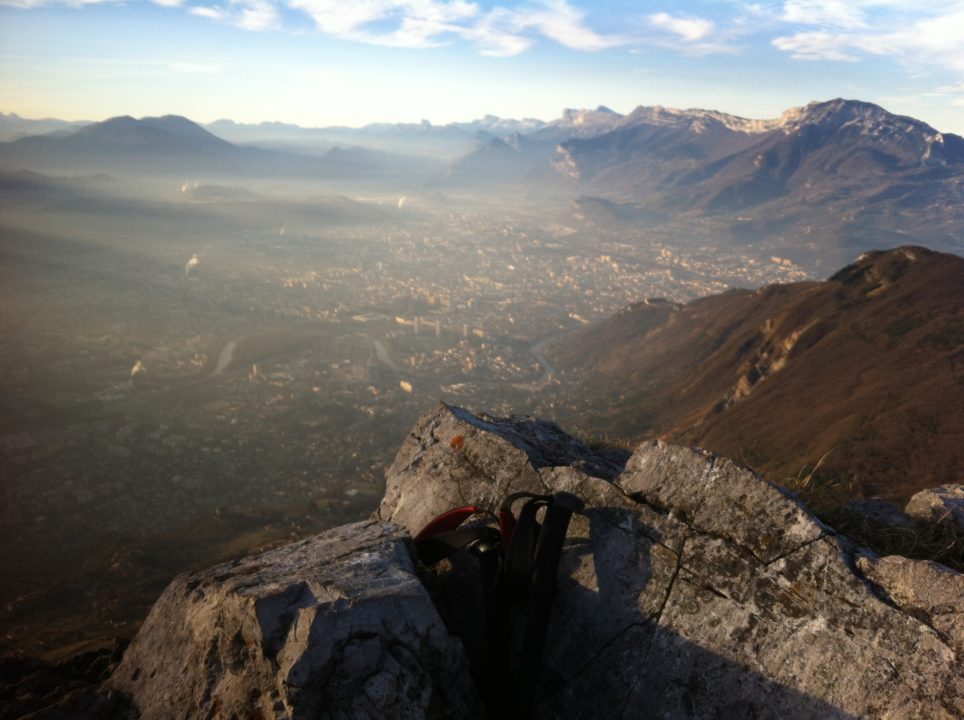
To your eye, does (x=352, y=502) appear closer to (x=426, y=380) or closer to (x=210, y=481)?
(x=210, y=481)

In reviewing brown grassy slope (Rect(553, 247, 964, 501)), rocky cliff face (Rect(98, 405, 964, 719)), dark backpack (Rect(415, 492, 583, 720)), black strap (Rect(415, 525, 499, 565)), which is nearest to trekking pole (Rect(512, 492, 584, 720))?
dark backpack (Rect(415, 492, 583, 720))

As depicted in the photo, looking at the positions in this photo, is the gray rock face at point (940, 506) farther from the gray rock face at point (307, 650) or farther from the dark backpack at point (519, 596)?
the gray rock face at point (307, 650)

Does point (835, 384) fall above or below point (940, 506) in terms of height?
below

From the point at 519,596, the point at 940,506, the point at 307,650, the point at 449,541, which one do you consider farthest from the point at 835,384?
the point at 307,650

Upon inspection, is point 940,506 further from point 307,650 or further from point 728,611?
point 307,650

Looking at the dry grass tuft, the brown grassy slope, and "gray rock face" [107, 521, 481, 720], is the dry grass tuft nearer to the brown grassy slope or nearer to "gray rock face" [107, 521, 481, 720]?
"gray rock face" [107, 521, 481, 720]

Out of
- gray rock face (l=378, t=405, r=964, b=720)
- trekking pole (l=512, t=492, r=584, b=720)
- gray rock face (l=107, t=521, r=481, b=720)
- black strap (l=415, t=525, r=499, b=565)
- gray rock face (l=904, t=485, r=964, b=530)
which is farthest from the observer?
gray rock face (l=904, t=485, r=964, b=530)

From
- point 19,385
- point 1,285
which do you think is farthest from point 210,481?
point 1,285
